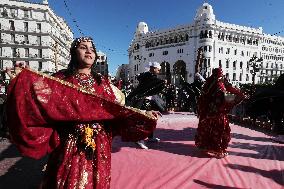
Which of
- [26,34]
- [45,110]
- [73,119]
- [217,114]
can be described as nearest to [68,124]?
[73,119]

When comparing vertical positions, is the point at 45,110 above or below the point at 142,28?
below

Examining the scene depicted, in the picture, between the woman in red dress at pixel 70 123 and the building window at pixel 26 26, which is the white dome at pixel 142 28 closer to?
the building window at pixel 26 26

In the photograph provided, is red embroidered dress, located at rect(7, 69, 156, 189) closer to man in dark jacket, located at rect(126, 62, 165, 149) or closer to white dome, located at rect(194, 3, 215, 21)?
man in dark jacket, located at rect(126, 62, 165, 149)

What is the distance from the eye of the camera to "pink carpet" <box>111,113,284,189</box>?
428 cm

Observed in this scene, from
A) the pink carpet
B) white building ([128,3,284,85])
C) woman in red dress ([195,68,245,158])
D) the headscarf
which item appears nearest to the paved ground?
the pink carpet

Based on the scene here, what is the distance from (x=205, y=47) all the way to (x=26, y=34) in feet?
131

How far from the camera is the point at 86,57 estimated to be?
2586 mm

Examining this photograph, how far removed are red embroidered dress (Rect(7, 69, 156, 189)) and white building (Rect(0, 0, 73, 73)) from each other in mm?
56377

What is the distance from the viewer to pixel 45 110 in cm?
207

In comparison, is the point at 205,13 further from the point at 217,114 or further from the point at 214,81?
the point at 217,114

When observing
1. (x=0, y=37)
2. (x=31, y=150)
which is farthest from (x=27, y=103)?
(x=0, y=37)

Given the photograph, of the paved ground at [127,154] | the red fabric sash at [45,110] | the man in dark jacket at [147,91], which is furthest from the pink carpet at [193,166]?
the red fabric sash at [45,110]

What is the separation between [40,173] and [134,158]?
1.75m

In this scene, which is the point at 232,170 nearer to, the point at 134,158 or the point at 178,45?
the point at 134,158
